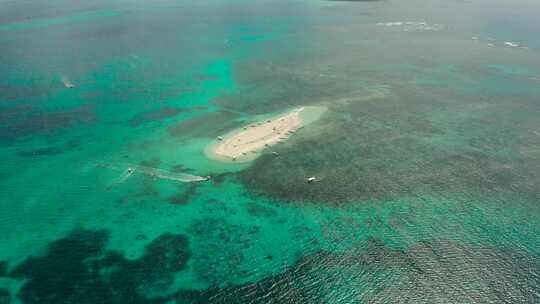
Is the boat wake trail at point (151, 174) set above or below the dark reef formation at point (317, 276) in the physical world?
above

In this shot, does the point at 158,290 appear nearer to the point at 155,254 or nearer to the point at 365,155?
the point at 155,254

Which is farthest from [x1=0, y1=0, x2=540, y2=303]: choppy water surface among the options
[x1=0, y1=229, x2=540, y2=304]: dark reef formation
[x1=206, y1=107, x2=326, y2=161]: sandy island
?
[x1=206, y1=107, x2=326, y2=161]: sandy island

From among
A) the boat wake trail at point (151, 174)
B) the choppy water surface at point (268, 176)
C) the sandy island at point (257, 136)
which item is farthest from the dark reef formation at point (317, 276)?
the sandy island at point (257, 136)

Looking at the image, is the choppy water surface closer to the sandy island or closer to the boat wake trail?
the boat wake trail

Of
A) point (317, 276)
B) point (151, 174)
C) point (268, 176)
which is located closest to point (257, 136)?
point (268, 176)

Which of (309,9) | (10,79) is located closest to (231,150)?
(10,79)

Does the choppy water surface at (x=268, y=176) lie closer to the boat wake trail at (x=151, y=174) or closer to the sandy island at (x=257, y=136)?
the boat wake trail at (x=151, y=174)

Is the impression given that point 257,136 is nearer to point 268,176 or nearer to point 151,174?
point 268,176
